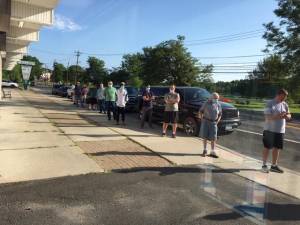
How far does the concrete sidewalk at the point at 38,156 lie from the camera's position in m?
7.16

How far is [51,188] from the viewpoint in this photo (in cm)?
627

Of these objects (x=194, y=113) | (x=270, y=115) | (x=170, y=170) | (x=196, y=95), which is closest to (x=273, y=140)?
(x=270, y=115)

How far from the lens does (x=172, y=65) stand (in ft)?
165

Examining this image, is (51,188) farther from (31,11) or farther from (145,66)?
(145,66)

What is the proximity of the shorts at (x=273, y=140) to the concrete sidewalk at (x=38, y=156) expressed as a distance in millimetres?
3583

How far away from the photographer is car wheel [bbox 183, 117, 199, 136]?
1352 centimetres

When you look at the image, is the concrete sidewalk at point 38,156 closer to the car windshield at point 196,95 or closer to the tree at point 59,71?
the car windshield at point 196,95

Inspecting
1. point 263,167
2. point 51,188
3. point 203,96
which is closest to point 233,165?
point 263,167

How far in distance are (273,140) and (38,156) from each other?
515cm

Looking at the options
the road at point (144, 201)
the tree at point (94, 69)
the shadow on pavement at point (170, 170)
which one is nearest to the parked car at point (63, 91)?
the shadow on pavement at point (170, 170)

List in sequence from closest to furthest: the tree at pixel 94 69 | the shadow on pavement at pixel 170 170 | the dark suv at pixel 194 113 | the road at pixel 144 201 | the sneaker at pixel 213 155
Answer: the road at pixel 144 201, the shadow on pavement at pixel 170 170, the sneaker at pixel 213 155, the dark suv at pixel 194 113, the tree at pixel 94 69

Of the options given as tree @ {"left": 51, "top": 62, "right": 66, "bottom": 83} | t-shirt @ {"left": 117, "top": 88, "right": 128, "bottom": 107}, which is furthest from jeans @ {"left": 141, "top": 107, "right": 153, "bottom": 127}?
tree @ {"left": 51, "top": 62, "right": 66, "bottom": 83}

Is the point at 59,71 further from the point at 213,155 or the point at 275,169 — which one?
the point at 275,169

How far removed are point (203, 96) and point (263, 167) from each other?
6822 millimetres
